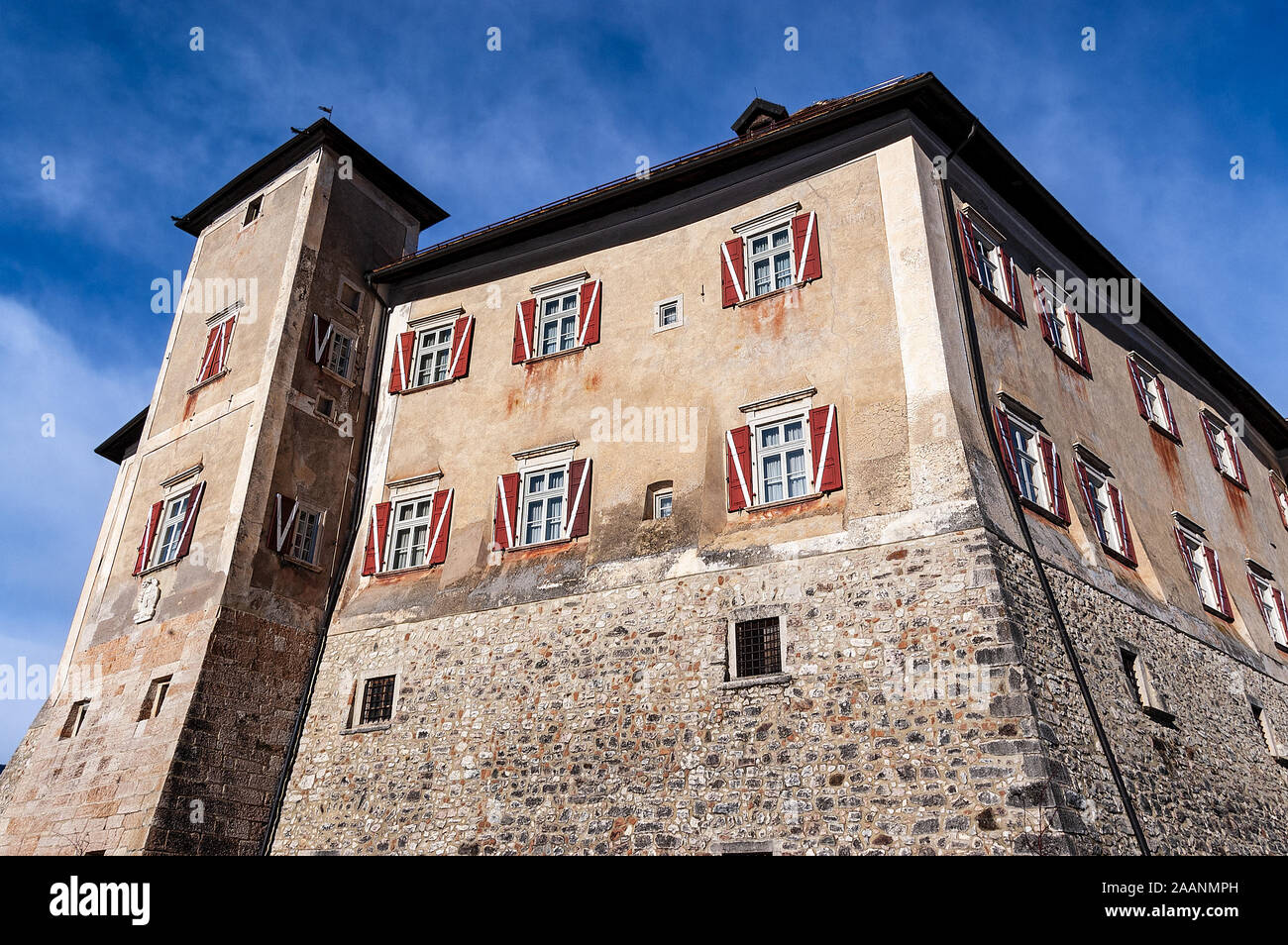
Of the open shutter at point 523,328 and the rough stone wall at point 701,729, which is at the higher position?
the open shutter at point 523,328

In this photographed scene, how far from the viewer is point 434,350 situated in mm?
18859

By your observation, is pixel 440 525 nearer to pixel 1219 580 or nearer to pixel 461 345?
pixel 461 345

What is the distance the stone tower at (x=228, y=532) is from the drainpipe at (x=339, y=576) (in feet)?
0.31

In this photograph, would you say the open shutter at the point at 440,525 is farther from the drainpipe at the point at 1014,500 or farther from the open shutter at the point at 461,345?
the drainpipe at the point at 1014,500

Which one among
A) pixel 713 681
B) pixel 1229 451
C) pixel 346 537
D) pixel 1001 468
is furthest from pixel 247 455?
pixel 1229 451

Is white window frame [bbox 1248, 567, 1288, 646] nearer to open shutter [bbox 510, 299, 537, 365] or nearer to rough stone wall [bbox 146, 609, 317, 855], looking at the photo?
open shutter [bbox 510, 299, 537, 365]

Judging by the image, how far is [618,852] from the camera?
11922 mm

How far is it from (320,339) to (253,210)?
462 centimetres

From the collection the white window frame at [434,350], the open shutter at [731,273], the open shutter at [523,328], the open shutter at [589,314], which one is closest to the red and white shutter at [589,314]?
the open shutter at [589,314]

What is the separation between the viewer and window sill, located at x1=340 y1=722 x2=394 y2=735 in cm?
→ 1491

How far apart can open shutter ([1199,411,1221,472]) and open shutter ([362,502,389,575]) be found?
17.3 meters

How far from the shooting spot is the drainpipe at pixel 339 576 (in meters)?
14.8

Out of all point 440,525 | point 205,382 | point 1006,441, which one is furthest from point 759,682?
point 205,382
